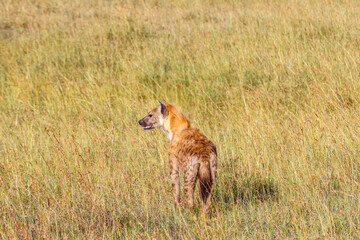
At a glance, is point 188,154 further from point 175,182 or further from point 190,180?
point 175,182

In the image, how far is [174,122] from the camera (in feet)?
15.9

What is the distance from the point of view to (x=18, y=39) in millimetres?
10578

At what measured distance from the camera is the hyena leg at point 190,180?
399 cm

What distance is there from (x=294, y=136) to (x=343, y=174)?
0.87 metres

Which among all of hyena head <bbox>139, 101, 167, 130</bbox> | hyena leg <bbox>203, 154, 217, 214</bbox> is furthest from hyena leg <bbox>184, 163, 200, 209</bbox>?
hyena head <bbox>139, 101, 167, 130</bbox>

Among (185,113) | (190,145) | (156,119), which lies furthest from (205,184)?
(185,113)

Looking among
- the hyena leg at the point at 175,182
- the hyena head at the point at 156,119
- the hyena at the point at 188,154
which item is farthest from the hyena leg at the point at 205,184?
the hyena head at the point at 156,119

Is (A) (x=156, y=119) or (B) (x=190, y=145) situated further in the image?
(A) (x=156, y=119)

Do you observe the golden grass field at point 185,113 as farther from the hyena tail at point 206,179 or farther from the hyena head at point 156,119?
the hyena head at point 156,119

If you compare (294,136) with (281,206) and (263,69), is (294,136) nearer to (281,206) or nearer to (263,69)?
(281,206)

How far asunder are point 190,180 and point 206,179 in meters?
0.14

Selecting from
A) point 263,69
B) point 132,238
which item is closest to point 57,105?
point 263,69

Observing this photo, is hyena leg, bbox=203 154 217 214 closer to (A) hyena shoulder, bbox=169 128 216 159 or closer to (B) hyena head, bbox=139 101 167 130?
(A) hyena shoulder, bbox=169 128 216 159

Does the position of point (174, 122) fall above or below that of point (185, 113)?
above
